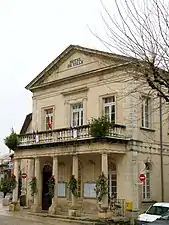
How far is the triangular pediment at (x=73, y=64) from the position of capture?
2689 cm

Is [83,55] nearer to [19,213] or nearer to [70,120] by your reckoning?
[70,120]

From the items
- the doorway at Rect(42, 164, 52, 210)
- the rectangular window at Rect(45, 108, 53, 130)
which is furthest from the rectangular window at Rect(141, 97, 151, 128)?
the doorway at Rect(42, 164, 52, 210)

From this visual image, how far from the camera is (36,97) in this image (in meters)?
32.6

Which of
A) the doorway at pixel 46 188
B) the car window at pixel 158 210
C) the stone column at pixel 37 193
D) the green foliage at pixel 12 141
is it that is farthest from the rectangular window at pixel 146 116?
the green foliage at pixel 12 141

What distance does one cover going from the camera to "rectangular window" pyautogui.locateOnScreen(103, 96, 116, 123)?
2636cm

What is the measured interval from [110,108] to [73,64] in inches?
190

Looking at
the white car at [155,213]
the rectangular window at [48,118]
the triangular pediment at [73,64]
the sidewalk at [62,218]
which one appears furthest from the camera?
the rectangular window at [48,118]

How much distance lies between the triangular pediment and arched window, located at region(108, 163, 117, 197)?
6249 mm

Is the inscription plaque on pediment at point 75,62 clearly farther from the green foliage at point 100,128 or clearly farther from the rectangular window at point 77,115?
the green foliage at point 100,128

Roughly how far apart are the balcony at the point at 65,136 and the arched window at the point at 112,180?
243 centimetres

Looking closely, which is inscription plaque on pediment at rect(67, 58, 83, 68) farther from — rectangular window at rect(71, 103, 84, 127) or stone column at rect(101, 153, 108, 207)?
stone column at rect(101, 153, 108, 207)

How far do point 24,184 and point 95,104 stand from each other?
991cm

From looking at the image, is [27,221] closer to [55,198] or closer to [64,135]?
[55,198]

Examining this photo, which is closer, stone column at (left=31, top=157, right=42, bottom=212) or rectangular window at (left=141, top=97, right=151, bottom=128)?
rectangular window at (left=141, top=97, right=151, bottom=128)
